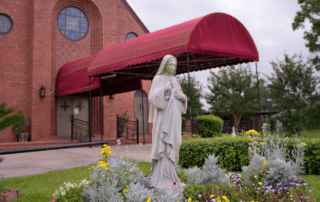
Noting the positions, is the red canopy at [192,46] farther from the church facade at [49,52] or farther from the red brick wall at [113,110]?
the red brick wall at [113,110]

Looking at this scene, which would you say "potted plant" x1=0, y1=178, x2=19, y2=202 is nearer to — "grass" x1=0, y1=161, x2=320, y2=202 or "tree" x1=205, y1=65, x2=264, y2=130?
"grass" x1=0, y1=161, x2=320, y2=202

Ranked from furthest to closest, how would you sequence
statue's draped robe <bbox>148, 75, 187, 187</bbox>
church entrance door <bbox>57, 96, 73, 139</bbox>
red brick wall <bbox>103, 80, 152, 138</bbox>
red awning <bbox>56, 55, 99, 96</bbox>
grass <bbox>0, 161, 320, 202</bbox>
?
red brick wall <bbox>103, 80, 152, 138</bbox>, church entrance door <bbox>57, 96, 73, 139</bbox>, red awning <bbox>56, 55, 99, 96</bbox>, grass <bbox>0, 161, 320, 202</bbox>, statue's draped robe <bbox>148, 75, 187, 187</bbox>

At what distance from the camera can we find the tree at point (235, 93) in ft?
102

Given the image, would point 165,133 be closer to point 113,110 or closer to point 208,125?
point 208,125

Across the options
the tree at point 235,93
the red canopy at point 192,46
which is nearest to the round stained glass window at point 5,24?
the red canopy at point 192,46

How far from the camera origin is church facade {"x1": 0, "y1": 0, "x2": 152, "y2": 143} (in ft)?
51.7

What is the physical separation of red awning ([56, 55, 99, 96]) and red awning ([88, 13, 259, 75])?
3.31 metres

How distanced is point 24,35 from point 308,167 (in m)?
15.9

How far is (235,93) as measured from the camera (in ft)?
104

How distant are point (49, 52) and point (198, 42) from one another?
10.6m

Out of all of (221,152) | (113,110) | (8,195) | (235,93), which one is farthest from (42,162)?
(235,93)

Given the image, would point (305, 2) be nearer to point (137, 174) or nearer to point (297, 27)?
point (297, 27)

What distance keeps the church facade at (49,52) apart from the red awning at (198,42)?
5028 millimetres

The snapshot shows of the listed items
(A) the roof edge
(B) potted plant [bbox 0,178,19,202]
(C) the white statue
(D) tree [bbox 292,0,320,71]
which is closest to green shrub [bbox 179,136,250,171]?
(C) the white statue
